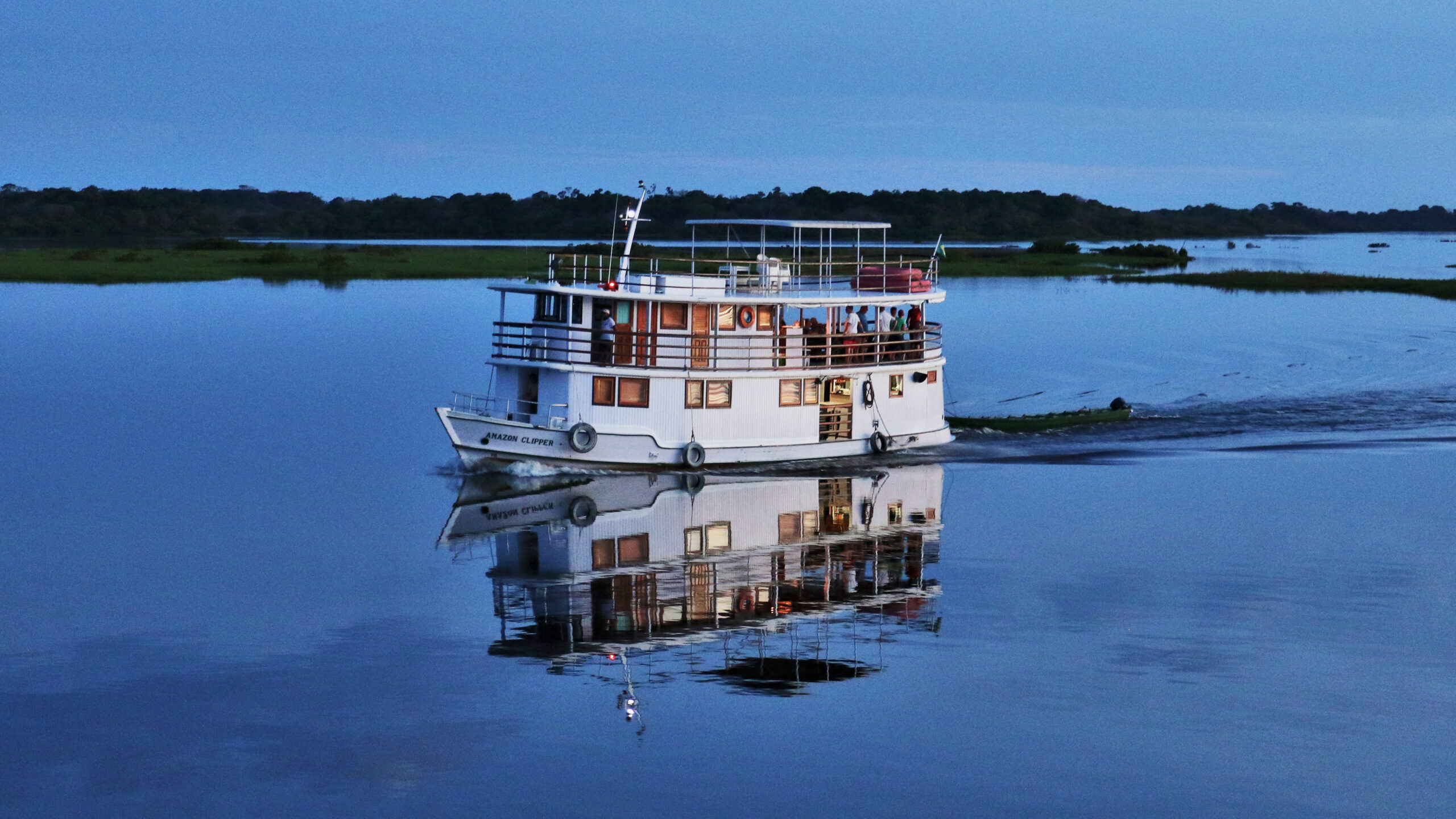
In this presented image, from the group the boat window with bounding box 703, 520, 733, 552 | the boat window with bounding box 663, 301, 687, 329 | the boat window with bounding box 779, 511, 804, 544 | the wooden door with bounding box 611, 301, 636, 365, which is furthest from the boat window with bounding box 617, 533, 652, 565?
the boat window with bounding box 663, 301, 687, 329

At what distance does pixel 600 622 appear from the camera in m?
25.0

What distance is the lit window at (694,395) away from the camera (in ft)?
123

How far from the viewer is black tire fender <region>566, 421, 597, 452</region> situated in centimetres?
3634

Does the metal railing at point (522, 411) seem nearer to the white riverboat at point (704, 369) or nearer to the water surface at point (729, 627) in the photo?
the white riverboat at point (704, 369)

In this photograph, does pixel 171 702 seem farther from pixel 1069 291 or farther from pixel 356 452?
pixel 1069 291

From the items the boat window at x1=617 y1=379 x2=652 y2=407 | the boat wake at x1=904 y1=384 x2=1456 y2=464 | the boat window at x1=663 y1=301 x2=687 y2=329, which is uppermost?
the boat window at x1=663 y1=301 x2=687 y2=329

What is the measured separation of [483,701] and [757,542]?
11128 millimetres

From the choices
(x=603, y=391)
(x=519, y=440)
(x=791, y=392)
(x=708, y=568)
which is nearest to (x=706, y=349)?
(x=603, y=391)

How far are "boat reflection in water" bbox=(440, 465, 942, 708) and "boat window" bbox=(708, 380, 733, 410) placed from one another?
1.76m

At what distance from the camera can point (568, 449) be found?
36.6m

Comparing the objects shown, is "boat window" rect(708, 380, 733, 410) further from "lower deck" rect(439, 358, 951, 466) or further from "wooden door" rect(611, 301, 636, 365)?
"wooden door" rect(611, 301, 636, 365)

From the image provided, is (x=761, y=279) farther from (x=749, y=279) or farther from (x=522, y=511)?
(x=522, y=511)

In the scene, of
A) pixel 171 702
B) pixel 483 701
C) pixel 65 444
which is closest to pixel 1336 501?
pixel 483 701

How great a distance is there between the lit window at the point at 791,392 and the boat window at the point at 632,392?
3652 mm
